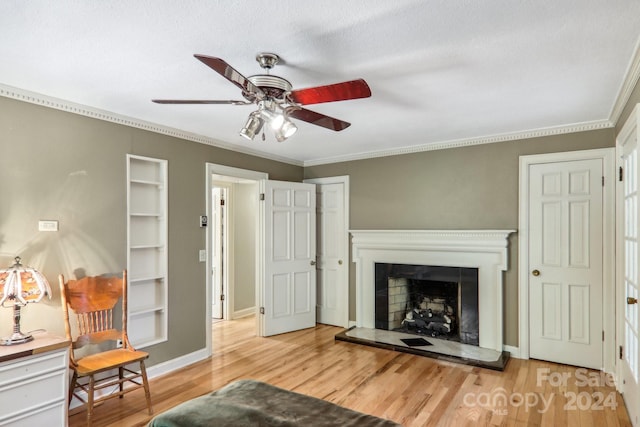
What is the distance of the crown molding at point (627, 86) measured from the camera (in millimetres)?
2100

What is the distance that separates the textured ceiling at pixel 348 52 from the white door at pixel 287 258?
1716mm

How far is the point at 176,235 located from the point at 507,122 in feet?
11.2

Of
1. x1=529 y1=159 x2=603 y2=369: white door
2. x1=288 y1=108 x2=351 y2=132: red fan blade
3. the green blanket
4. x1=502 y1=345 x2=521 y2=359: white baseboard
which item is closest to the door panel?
x1=502 y1=345 x2=521 y2=359: white baseboard

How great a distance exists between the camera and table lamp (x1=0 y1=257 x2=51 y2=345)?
2.29 m

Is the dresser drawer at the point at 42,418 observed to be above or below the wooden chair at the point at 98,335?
below

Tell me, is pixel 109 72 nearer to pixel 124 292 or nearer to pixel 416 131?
pixel 124 292

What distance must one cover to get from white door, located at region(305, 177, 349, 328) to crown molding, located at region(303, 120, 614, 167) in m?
0.29

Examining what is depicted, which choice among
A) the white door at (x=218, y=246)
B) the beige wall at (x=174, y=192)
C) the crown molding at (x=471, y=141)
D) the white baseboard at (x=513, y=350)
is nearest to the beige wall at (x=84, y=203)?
the beige wall at (x=174, y=192)

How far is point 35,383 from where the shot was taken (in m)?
2.26

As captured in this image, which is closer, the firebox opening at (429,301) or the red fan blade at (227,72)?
the red fan blade at (227,72)

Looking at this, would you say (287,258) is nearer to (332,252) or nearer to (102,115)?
(332,252)

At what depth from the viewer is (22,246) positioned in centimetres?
261

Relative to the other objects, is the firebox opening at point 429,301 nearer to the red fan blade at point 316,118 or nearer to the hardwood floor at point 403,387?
the hardwood floor at point 403,387

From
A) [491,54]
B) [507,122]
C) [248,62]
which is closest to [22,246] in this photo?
[248,62]
